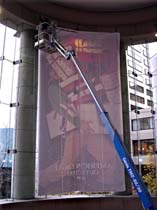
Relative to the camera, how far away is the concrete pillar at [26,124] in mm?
3932

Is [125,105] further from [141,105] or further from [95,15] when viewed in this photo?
[95,15]

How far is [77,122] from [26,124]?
0.68m

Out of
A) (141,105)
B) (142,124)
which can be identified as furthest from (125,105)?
(142,124)

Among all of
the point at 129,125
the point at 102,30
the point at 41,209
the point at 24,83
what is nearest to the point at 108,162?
the point at 129,125

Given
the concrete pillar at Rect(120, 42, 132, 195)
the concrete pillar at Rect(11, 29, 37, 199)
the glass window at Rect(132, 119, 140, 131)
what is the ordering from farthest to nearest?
the glass window at Rect(132, 119, 140, 131), the concrete pillar at Rect(120, 42, 132, 195), the concrete pillar at Rect(11, 29, 37, 199)

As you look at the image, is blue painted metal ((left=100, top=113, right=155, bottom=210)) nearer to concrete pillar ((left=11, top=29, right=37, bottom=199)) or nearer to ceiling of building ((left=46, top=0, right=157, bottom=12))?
concrete pillar ((left=11, top=29, right=37, bottom=199))

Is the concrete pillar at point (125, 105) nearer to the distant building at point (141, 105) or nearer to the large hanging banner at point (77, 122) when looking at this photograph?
the distant building at point (141, 105)

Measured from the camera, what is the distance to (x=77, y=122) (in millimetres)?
4238

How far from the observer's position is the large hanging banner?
159 inches

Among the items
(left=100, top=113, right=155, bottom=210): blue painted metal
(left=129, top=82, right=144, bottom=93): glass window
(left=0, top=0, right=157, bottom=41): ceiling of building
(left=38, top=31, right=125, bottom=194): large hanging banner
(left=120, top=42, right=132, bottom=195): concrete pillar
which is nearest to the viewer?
(left=100, top=113, right=155, bottom=210): blue painted metal

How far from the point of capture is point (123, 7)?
179 inches

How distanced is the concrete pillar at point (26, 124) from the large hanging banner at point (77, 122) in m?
0.11

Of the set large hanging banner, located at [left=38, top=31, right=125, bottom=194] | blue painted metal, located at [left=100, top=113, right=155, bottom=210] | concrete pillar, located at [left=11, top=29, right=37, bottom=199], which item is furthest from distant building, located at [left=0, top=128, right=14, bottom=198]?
blue painted metal, located at [left=100, top=113, right=155, bottom=210]

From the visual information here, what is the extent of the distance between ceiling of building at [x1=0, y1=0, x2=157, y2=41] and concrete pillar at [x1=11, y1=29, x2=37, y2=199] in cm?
29
